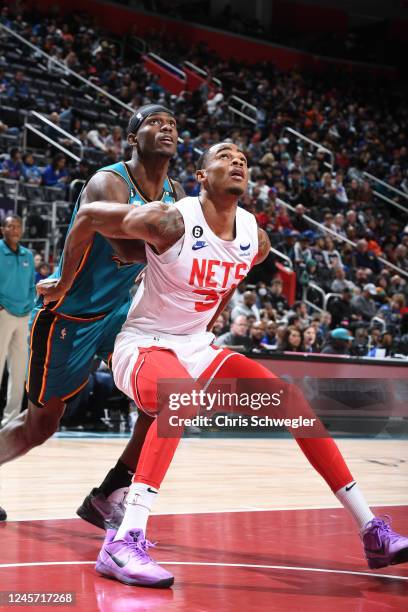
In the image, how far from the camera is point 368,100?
2531 centimetres

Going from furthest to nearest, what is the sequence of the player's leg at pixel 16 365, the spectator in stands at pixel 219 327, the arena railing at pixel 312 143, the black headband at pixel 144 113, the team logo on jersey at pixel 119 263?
the arena railing at pixel 312 143 < the spectator in stands at pixel 219 327 < the player's leg at pixel 16 365 < the black headband at pixel 144 113 < the team logo on jersey at pixel 119 263

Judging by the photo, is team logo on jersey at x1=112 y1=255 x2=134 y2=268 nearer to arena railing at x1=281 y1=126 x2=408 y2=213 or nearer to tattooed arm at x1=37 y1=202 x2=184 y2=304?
tattooed arm at x1=37 y1=202 x2=184 y2=304

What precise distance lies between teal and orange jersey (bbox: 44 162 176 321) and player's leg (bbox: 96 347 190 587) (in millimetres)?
703

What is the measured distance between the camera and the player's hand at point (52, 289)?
3914mm

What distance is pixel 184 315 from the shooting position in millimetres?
3641

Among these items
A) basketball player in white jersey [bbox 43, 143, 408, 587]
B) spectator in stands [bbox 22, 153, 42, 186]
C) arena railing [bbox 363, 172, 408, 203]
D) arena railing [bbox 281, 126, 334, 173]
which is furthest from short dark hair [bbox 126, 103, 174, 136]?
arena railing [bbox 363, 172, 408, 203]

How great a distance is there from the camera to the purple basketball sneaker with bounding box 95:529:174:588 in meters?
3.14

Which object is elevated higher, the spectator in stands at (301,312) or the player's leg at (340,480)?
the player's leg at (340,480)

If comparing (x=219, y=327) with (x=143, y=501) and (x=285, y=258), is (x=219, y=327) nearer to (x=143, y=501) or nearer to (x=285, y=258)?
(x=285, y=258)

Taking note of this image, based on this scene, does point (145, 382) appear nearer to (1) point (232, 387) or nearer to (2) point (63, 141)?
(1) point (232, 387)

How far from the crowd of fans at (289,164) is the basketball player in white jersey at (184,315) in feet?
21.4

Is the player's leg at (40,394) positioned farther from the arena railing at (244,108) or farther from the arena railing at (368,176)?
the arena railing at (244,108)

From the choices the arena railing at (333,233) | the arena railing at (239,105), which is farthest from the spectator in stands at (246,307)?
the arena railing at (239,105)

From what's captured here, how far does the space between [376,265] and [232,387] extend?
13.5 metres
